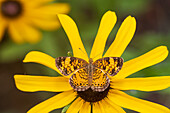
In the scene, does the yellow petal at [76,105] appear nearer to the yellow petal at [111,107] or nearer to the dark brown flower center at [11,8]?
the yellow petal at [111,107]

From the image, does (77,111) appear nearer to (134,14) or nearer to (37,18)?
(37,18)

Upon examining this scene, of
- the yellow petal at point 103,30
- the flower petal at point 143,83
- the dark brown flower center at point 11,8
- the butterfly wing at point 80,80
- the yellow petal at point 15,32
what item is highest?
the dark brown flower center at point 11,8

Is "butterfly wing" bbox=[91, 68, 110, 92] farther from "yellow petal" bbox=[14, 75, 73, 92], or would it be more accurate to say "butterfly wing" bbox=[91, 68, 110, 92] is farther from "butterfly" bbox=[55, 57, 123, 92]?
"yellow petal" bbox=[14, 75, 73, 92]

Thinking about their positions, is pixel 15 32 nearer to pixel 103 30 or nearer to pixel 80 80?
pixel 103 30

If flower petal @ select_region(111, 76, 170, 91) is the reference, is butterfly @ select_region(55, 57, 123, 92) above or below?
above

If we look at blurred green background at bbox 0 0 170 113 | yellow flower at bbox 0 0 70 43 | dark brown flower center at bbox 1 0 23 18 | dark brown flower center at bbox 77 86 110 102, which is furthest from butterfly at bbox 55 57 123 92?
dark brown flower center at bbox 1 0 23 18

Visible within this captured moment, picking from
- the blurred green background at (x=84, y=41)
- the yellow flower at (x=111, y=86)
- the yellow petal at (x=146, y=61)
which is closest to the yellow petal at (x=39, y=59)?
the yellow flower at (x=111, y=86)

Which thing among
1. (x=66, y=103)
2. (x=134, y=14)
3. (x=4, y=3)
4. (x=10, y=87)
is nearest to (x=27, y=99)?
(x=10, y=87)

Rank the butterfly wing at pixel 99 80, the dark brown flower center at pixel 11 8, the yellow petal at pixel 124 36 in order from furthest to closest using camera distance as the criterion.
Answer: the dark brown flower center at pixel 11 8, the yellow petal at pixel 124 36, the butterfly wing at pixel 99 80

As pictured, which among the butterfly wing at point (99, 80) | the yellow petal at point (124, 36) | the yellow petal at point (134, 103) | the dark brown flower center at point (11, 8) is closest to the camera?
the butterfly wing at point (99, 80)
